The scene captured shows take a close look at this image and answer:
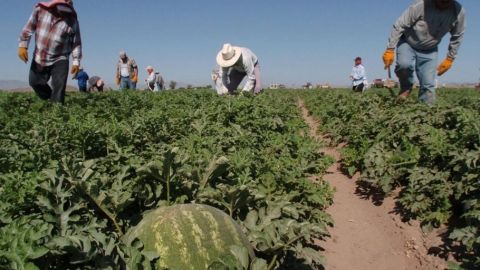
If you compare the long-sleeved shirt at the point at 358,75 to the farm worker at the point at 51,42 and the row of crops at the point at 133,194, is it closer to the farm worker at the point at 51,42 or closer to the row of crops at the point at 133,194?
the farm worker at the point at 51,42

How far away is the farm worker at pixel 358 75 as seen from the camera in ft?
63.7

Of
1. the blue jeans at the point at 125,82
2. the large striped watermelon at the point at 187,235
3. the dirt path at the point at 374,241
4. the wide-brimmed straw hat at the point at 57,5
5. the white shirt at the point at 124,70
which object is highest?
the wide-brimmed straw hat at the point at 57,5

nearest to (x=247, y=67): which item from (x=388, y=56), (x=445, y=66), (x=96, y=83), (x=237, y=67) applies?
(x=237, y=67)

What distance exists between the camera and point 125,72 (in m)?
17.6

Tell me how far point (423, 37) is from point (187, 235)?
242 inches

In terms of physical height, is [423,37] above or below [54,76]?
above

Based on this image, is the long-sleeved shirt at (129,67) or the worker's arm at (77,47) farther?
the long-sleeved shirt at (129,67)

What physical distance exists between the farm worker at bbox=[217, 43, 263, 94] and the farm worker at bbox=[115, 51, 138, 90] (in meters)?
8.14

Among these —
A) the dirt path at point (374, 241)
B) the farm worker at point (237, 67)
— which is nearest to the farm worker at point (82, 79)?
the farm worker at point (237, 67)

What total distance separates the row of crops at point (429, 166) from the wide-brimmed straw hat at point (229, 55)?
3.55 metres

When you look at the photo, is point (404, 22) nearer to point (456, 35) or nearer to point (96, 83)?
point (456, 35)

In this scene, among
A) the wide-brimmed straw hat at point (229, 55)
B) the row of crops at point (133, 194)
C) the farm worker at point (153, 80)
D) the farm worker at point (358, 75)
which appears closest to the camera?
the row of crops at point (133, 194)

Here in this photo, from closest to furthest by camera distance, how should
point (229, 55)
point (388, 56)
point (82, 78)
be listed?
Result: point (388, 56), point (229, 55), point (82, 78)

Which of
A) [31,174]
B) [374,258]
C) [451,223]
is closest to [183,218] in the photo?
[31,174]
